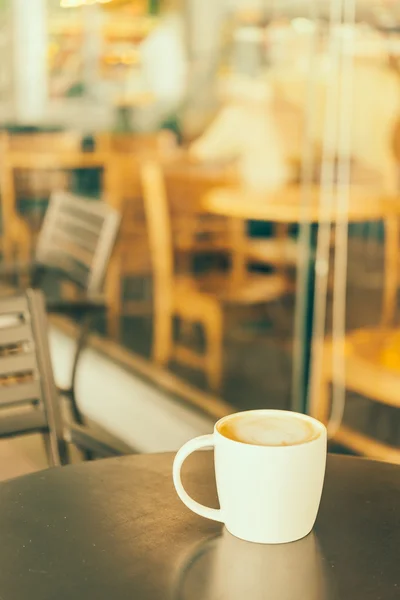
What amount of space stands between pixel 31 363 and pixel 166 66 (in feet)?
9.08

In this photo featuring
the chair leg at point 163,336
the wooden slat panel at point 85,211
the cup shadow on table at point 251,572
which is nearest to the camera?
the cup shadow on table at point 251,572

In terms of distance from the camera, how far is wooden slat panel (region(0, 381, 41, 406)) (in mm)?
1457

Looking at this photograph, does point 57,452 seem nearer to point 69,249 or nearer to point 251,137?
point 69,249

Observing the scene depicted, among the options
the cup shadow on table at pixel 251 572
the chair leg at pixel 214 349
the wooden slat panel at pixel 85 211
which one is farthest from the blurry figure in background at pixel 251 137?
the cup shadow on table at pixel 251 572

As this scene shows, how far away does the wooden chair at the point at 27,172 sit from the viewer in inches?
173

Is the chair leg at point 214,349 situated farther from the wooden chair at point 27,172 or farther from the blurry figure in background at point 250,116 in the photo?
the wooden chair at point 27,172

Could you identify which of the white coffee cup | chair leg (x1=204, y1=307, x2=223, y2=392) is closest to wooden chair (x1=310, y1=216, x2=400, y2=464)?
chair leg (x1=204, y1=307, x2=223, y2=392)

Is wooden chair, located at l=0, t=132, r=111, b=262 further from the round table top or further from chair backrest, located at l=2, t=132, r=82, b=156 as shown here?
the round table top

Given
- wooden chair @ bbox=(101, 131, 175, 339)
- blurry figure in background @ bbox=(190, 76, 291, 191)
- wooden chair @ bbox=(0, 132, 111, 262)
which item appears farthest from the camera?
wooden chair @ bbox=(0, 132, 111, 262)

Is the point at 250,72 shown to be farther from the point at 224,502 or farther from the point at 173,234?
the point at 224,502

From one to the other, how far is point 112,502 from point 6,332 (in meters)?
0.66

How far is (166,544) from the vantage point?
82cm

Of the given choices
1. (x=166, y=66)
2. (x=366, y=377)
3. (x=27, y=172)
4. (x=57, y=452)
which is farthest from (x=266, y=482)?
(x=27, y=172)

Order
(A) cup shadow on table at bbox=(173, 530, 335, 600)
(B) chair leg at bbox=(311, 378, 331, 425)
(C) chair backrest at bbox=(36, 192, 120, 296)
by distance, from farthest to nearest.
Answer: (B) chair leg at bbox=(311, 378, 331, 425)
(C) chair backrest at bbox=(36, 192, 120, 296)
(A) cup shadow on table at bbox=(173, 530, 335, 600)
